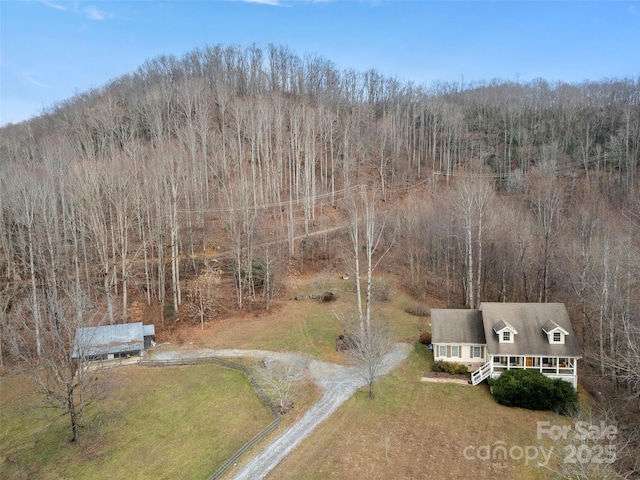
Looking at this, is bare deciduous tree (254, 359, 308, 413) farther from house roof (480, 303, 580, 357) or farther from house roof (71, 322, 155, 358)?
house roof (480, 303, 580, 357)

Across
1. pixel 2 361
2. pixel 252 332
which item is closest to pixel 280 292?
pixel 252 332

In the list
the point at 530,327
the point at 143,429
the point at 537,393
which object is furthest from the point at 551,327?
the point at 143,429

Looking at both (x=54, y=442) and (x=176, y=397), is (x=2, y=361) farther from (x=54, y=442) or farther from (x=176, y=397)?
(x=176, y=397)

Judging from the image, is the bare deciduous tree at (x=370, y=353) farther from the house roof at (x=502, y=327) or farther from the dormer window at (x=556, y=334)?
the dormer window at (x=556, y=334)

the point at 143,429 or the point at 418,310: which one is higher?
the point at 418,310

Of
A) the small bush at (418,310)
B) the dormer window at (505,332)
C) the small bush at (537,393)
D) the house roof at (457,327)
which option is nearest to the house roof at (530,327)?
the dormer window at (505,332)

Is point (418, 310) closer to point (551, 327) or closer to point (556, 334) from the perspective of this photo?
point (551, 327)
